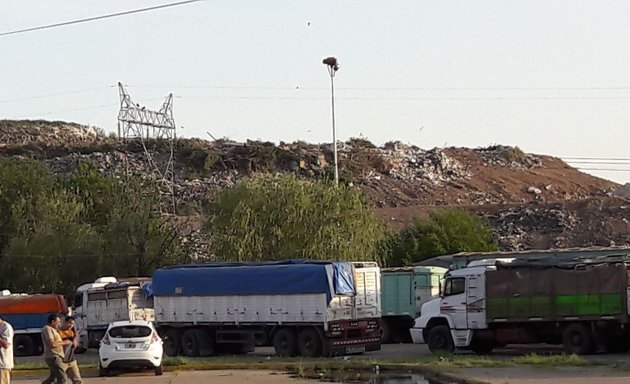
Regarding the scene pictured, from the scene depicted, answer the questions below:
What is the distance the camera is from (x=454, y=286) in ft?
113

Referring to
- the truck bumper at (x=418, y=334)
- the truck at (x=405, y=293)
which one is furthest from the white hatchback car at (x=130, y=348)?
the truck at (x=405, y=293)

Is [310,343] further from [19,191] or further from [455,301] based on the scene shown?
[19,191]

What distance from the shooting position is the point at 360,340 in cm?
3516

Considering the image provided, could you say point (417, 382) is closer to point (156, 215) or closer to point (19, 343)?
point (19, 343)

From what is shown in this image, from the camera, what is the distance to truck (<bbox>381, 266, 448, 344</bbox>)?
40.9 metres

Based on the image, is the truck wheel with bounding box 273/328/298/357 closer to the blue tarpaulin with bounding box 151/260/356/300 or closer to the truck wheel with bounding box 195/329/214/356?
the blue tarpaulin with bounding box 151/260/356/300

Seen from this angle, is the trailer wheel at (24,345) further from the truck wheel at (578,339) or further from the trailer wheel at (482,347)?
the truck wheel at (578,339)

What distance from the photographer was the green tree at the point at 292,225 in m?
52.2

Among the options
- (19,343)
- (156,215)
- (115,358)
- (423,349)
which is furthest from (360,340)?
(156,215)

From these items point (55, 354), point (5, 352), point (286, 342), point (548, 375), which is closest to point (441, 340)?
point (286, 342)

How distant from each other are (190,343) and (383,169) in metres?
82.4

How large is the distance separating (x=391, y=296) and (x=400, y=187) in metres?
70.8

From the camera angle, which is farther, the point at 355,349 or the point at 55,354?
the point at 355,349

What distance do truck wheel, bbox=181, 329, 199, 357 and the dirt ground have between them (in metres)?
12.4
